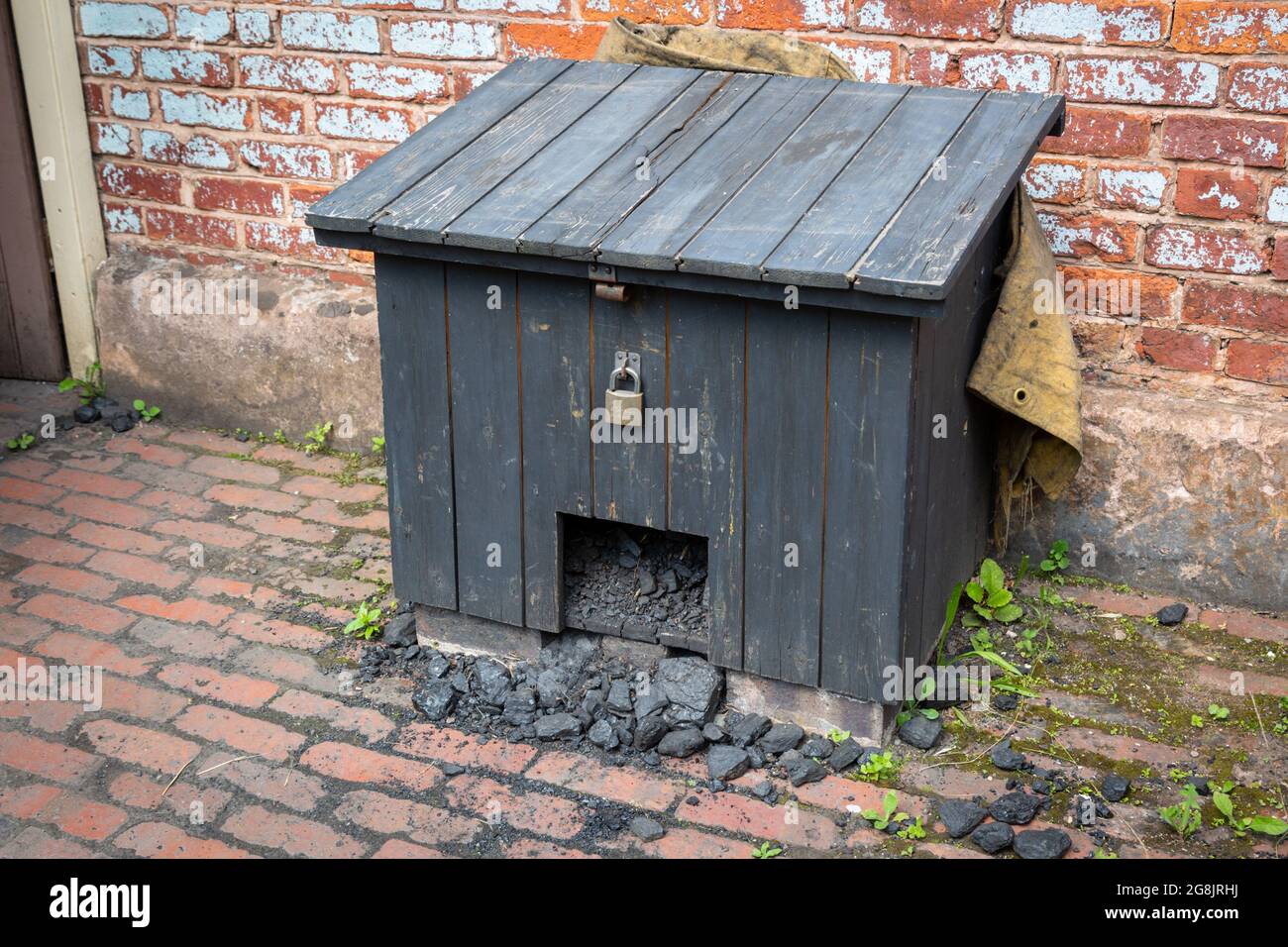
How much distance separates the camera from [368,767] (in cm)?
360

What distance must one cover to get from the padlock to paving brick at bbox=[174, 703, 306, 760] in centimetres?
119

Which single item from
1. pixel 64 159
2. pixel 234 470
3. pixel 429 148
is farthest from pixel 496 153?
pixel 64 159

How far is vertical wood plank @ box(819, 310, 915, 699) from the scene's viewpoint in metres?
3.24

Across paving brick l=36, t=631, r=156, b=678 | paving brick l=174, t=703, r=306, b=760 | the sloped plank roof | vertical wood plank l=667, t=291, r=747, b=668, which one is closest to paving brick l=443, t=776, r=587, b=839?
paving brick l=174, t=703, r=306, b=760

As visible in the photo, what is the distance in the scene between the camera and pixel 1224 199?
3.98 meters

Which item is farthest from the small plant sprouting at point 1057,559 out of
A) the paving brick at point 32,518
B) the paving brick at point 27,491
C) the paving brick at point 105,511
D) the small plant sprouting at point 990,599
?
the paving brick at point 27,491

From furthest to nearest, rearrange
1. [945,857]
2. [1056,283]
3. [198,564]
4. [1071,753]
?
[198,564], [1056,283], [1071,753], [945,857]

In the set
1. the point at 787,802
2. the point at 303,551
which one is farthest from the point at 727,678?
the point at 303,551

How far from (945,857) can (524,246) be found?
172 cm

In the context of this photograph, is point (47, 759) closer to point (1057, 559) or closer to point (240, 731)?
point (240, 731)

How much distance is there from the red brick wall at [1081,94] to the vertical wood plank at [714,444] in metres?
1.31

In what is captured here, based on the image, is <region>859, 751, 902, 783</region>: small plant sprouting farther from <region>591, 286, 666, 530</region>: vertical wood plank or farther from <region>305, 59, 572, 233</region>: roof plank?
<region>305, 59, 572, 233</region>: roof plank

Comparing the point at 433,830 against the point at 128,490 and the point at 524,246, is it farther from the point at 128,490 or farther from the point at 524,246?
the point at 128,490

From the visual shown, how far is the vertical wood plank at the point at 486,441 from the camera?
11.9 feet
